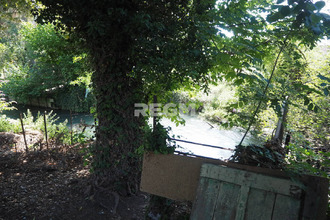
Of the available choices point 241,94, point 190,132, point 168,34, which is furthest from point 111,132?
point 190,132

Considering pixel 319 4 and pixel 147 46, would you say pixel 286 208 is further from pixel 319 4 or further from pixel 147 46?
pixel 147 46

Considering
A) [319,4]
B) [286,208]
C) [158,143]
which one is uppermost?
[319,4]

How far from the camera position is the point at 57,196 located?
12.4 ft

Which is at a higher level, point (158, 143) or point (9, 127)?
point (158, 143)

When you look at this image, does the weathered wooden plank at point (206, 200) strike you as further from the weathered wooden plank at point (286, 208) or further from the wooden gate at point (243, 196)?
the weathered wooden plank at point (286, 208)

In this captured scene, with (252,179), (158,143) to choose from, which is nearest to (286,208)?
(252,179)

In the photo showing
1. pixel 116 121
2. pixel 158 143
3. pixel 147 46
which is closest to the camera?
pixel 158 143

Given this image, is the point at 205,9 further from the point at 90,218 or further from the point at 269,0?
the point at 90,218

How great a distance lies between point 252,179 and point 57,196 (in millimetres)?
3300

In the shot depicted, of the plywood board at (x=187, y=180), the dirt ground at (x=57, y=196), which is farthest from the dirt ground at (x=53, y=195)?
the plywood board at (x=187, y=180)

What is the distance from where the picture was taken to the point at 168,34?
3.14 meters

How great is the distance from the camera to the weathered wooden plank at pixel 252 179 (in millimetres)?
1807

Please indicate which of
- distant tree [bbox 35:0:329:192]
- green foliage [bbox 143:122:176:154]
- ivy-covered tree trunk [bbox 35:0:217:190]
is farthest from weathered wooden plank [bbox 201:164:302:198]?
ivy-covered tree trunk [bbox 35:0:217:190]

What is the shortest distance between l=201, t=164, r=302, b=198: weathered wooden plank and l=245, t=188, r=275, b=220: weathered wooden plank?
0.05 metres
